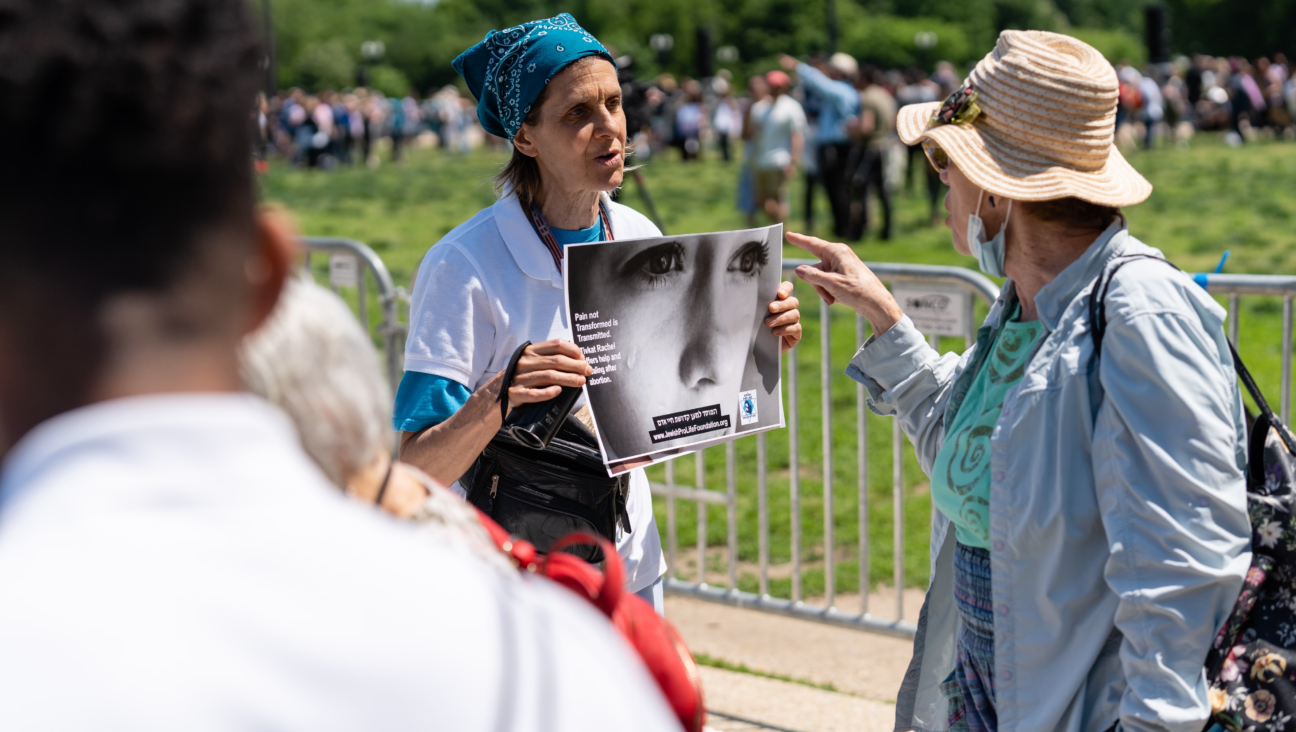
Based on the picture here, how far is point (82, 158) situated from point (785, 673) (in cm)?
439

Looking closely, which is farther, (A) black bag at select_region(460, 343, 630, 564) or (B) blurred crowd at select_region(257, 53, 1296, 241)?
(B) blurred crowd at select_region(257, 53, 1296, 241)

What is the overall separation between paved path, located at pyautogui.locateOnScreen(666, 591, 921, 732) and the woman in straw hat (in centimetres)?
173

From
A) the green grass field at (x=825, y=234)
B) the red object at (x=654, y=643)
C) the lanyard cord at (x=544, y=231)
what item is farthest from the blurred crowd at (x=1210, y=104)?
the red object at (x=654, y=643)

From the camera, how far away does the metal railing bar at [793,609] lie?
15.4 feet

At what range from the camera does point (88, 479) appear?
0.69 m

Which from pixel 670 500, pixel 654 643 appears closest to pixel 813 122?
pixel 670 500

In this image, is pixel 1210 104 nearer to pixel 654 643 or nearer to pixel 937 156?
pixel 937 156

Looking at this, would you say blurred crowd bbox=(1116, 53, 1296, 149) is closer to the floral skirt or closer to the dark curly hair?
the floral skirt

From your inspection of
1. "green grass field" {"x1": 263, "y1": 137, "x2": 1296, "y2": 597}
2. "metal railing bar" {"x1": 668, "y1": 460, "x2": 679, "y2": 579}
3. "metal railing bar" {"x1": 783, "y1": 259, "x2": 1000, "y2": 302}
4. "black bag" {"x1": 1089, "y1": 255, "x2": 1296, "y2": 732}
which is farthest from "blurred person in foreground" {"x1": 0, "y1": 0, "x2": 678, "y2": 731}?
"metal railing bar" {"x1": 668, "y1": 460, "x2": 679, "y2": 579}

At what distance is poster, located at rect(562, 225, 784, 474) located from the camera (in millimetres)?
2568

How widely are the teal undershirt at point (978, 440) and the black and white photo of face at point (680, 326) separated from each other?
0.53 m

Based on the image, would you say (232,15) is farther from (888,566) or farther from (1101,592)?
(888,566)

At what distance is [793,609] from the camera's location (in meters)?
4.95

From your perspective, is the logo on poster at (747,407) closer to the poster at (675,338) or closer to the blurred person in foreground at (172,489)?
the poster at (675,338)
